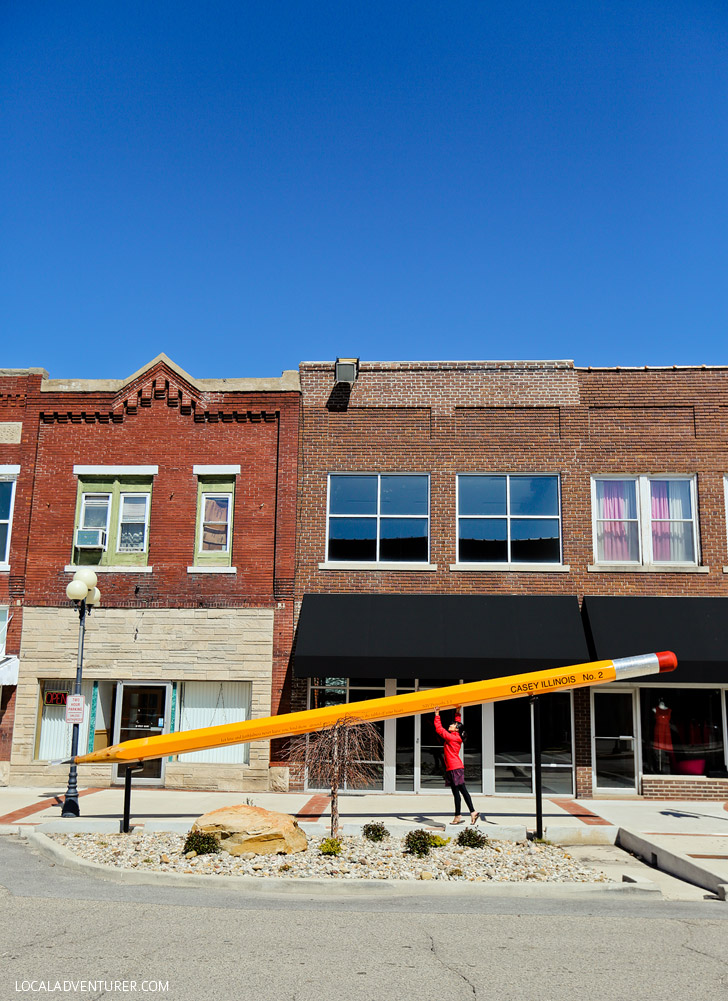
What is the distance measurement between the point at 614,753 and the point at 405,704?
7171mm

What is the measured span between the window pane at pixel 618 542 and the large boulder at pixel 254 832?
10417mm

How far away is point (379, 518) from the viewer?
2003cm

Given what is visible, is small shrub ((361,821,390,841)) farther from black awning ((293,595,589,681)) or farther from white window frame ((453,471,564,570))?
white window frame ((453,471,564,570))

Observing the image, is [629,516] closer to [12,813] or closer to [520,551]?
[520,551]

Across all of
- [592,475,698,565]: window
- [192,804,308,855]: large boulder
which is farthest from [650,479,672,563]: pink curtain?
[192,804,308,855]: large boulder

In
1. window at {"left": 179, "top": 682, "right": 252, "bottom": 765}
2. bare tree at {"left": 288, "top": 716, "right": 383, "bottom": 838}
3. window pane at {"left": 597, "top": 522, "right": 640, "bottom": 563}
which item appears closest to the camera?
bare tree at {"left": 288, "top": 716, "right": 383, "bottom": 838}

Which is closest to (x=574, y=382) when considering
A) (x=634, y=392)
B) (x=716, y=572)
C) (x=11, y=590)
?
(x=634, y=392)

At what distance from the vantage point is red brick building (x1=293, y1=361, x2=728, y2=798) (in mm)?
18375

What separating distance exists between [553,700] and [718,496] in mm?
6077

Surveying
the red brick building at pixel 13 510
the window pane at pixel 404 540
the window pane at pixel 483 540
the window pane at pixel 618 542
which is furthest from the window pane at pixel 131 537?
the window pane at pixel 618 542

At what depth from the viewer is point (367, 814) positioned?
15.7 m

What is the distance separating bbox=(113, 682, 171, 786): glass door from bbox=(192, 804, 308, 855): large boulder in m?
7.57

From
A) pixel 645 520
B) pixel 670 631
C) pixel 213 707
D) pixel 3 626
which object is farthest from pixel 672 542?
pixel 3 626

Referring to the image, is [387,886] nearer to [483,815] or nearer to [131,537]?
[483,815]
